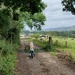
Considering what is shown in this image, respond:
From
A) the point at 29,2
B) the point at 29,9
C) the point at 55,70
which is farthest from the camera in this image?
the point at 29,9

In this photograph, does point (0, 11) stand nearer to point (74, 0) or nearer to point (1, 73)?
point (74, 0)

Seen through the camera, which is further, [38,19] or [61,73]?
[38,19]

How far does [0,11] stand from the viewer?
32.9 m

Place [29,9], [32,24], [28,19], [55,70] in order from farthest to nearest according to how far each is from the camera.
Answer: [32,24], [28,19], [29,9], [55,70]

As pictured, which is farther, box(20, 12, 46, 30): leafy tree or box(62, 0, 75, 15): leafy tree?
box(20, 12, 46, 30): leafy tree

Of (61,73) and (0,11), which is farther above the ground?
(0,11)

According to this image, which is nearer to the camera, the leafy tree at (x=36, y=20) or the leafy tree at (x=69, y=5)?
the leafy tree at (x=69, y=5)

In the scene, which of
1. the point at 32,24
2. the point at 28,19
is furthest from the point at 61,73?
the point at 32,24

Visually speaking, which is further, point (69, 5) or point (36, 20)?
point (36, 20)

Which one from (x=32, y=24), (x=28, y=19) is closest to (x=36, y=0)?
(x=28, y=19)

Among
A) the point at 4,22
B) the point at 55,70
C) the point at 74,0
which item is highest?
the point at 74,0

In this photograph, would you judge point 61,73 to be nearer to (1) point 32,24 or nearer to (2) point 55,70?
(2) point 55,70

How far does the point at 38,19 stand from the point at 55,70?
64.8 metres

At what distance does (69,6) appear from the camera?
31.0m
